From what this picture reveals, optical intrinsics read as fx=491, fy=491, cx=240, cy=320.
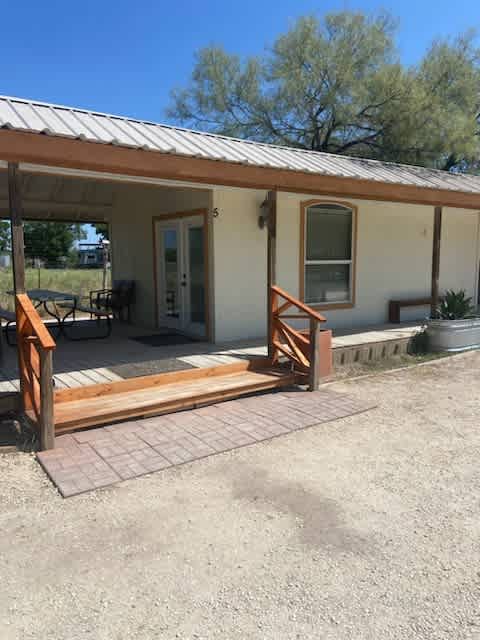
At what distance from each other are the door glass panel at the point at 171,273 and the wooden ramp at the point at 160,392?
2849 mm

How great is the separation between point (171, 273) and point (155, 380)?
355 cm

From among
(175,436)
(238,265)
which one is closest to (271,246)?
(238,265)

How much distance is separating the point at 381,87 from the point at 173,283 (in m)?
9.17

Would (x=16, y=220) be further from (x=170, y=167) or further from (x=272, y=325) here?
(x=272, y=325)

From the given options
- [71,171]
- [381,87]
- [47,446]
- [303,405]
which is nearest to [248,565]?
[47,446]

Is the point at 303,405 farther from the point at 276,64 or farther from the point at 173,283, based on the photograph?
the point at 276,64

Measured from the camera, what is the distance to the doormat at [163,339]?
7.20m

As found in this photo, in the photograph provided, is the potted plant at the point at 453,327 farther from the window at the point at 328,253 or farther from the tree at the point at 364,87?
the tree at the point at 364,87

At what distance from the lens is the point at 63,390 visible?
4.47 metres

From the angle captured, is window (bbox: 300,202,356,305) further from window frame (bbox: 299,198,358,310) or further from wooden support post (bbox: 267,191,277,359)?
wooden support post (bbox: 267,191,277,359)

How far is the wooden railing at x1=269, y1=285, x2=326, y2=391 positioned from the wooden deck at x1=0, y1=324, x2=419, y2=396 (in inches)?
17.2

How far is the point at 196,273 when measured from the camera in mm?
7566

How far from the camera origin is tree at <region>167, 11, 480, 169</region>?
1341 cm

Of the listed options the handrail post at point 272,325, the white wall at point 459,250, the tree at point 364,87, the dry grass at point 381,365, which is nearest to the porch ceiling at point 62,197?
the handrail post at point 272,325
